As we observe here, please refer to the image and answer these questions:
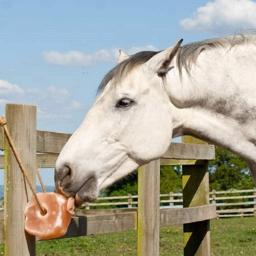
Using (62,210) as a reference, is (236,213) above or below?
above

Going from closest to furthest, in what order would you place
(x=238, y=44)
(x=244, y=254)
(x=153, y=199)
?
(x=238, y=44)
(x=153, y=199)
(x=244, y=254)

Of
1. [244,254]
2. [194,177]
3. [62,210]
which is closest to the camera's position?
[62,210]

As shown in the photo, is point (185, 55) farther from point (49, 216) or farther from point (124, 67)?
point (49, 216)

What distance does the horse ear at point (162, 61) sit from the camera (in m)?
3.57

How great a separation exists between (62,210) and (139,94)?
2.38ft

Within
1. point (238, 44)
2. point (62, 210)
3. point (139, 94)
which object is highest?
point (238, 44)

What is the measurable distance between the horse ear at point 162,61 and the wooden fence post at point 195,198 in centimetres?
263

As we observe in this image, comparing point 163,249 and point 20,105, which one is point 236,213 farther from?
point 20,105

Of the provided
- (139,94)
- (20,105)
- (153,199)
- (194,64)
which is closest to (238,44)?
(194,64)

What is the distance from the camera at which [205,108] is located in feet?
12.0

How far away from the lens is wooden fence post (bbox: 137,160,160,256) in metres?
4.85

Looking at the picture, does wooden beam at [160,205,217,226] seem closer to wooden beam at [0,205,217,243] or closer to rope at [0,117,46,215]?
wooden beam at [0,205,217,243]

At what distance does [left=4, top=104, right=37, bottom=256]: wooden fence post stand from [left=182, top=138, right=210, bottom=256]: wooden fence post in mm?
2712

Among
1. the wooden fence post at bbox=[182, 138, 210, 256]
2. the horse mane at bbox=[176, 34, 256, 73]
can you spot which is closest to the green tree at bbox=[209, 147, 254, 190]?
the wooden fence post at bbox=[182, 138, 210, 256]
